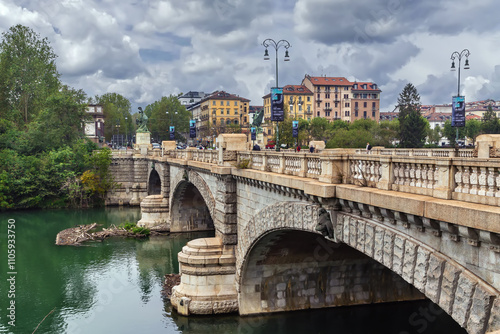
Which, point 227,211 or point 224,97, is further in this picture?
point 224,97

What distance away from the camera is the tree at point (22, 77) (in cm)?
6900

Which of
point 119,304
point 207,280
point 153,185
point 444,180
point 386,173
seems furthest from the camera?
point 153,185

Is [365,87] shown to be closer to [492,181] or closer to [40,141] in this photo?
[40,141]

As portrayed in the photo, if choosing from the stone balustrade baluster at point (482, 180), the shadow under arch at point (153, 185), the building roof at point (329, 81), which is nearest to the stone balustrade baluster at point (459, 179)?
the stone balustrade baluster at point (482, 180)

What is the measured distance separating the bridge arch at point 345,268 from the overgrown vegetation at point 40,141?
137ft

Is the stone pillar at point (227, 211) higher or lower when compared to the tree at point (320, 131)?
lower

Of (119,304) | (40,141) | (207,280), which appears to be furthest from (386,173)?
(40,141)

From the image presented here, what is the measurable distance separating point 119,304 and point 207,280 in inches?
236

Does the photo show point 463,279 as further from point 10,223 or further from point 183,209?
point 10,223

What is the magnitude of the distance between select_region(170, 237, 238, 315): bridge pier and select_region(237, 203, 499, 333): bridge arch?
2.57ft

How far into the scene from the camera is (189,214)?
44.7 metres

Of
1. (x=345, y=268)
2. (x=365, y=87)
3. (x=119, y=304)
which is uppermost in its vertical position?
(x=365, y=87)

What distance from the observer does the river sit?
23062 mm

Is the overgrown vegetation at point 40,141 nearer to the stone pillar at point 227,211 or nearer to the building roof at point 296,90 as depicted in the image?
the stone pillar at point 227,211
